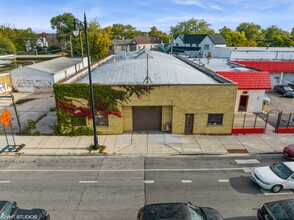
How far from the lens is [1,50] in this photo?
220ft

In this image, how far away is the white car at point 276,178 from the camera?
11656 mm

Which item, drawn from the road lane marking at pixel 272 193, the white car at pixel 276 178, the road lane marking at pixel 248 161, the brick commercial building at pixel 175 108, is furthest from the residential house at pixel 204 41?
the road lane marking at pixel 272 193

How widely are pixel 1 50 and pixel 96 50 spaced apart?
3419 centimetres

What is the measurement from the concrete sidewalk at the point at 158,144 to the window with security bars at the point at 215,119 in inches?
49.2

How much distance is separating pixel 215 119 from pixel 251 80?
354 inches

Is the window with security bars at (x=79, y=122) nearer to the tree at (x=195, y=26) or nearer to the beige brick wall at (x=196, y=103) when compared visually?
the beige brick wall at (x=196, y=103)

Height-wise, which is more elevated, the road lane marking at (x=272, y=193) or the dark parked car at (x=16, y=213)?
the dark parked car at (x=16, y=213)

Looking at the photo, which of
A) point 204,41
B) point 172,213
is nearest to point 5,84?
point 172,213

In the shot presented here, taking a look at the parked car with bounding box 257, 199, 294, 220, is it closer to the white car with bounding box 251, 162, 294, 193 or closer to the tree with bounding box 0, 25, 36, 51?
the white car with bounding box 251, 162, 294, 193

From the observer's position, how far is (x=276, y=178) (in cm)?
1177

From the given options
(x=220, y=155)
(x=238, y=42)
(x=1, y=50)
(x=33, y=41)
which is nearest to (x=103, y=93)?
(x=220, y=155)

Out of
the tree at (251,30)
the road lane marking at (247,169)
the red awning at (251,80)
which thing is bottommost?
the road lane marking at (247,169)

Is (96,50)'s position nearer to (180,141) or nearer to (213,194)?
(180,141)

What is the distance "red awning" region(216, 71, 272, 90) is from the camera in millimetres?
24391
